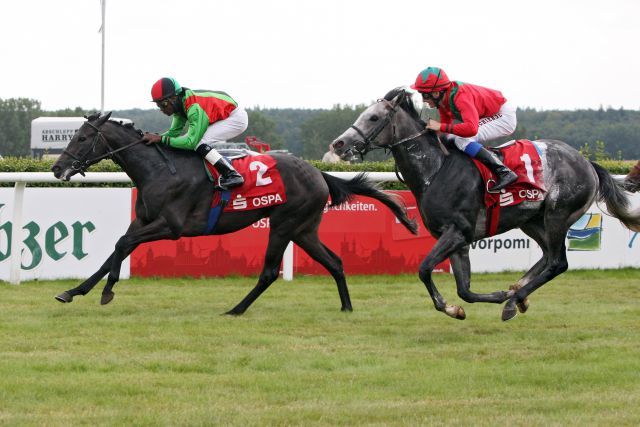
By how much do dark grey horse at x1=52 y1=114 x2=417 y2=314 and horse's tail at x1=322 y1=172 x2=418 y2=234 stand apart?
266 millimetres

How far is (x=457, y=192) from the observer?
7.25 meters

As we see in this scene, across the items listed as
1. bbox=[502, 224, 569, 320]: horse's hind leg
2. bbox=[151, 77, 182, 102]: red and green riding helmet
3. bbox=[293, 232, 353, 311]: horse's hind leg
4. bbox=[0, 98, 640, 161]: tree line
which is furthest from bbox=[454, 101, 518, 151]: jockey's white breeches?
bbox=[0, 98, 640, 161]: tree line

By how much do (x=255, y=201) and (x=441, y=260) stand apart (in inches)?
65.3

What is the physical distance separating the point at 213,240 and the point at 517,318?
3.58 meters

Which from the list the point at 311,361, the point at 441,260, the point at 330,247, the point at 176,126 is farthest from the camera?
the point at 330,247

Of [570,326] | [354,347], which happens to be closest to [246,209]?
[354,347]

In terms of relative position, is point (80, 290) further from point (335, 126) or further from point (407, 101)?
point (335, 126)

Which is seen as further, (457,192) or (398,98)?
(398,98)

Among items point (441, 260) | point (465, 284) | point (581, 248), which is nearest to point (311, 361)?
point (441, 260)

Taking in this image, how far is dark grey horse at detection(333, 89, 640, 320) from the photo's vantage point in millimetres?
7184

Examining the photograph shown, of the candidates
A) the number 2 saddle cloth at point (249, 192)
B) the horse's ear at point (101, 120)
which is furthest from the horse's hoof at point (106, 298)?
the horse's ear at point (101, 120)

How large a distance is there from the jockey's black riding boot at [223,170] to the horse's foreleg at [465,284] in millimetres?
1720

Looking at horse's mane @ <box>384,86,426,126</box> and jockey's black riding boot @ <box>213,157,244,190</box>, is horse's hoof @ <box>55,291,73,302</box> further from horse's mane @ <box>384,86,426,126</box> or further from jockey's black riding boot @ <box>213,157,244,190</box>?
horse's mane @ <box>384,86,426,126</box>

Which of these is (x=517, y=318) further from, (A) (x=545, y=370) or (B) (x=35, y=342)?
(B) (x=35, y=342)
